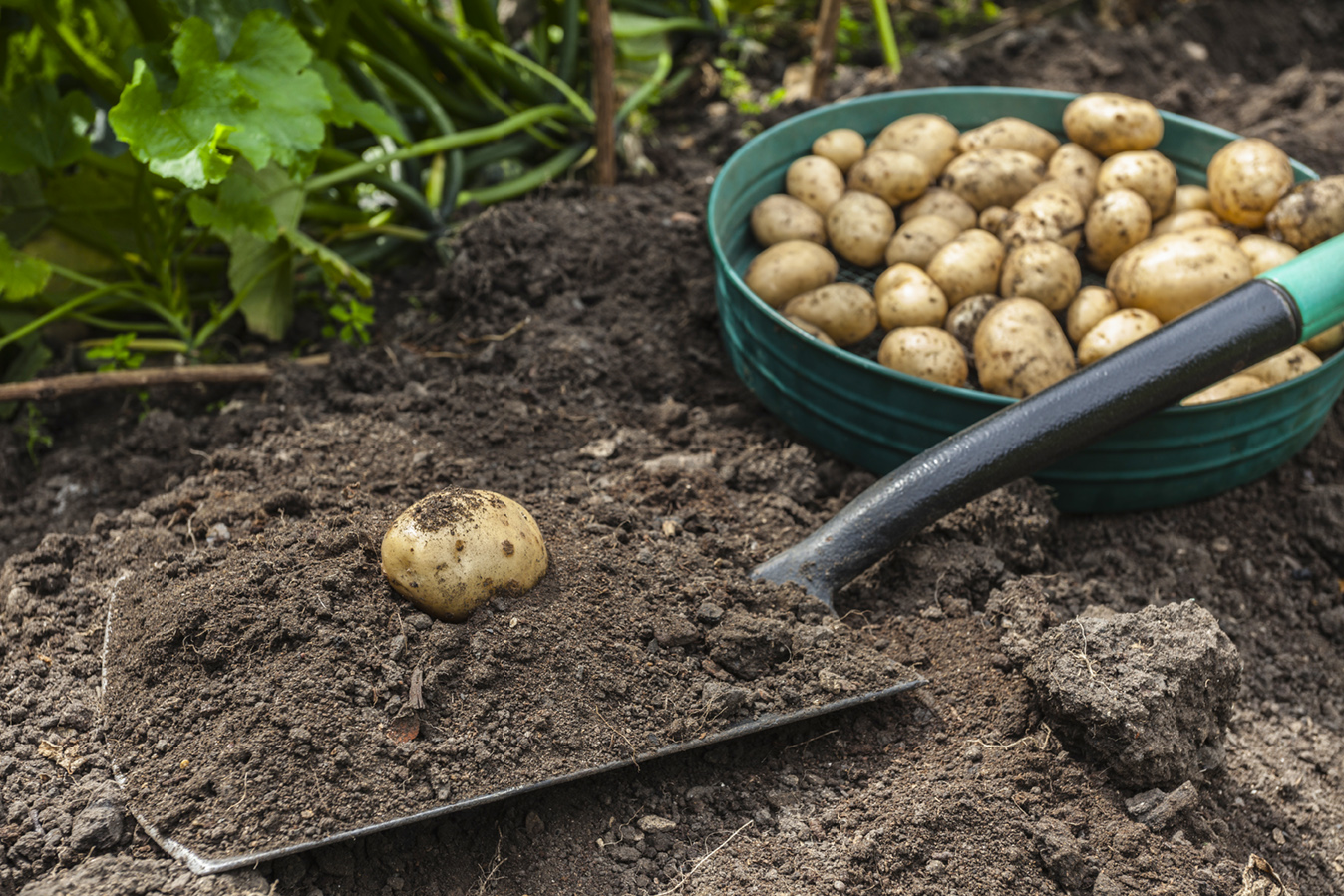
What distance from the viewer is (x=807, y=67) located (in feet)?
11.6

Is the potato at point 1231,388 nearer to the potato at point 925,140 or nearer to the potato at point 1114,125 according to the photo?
the potato at point 1114,125

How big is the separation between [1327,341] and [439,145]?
216cm

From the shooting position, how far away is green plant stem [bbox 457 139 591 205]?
8.98ft

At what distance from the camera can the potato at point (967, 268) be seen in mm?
2230

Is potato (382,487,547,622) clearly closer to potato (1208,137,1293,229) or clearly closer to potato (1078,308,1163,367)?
potato (1078,308,1163,367)

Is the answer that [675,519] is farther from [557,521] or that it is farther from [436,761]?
[436,761]

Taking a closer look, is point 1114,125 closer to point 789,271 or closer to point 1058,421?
point 789,271

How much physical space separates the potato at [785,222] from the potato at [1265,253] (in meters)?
0.94

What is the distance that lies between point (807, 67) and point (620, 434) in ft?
6.70

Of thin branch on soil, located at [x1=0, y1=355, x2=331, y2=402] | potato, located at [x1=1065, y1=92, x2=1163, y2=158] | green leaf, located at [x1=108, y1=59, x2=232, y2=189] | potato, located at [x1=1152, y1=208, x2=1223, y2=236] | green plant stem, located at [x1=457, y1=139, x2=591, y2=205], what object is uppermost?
green leaf, located at [x1=108, y1=59, x2=232, y2=189]

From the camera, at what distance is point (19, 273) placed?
6.64 ft

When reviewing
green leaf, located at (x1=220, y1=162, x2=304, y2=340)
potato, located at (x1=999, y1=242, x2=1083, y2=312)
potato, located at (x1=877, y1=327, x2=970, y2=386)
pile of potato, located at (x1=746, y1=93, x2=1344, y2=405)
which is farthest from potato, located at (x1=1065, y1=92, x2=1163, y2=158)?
green leaf, located at (x1=220, y1=162, x2=304, y2=340)

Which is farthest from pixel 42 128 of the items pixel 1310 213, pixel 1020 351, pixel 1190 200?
pixel 1310 213

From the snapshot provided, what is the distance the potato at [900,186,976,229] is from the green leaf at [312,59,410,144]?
132 cm
